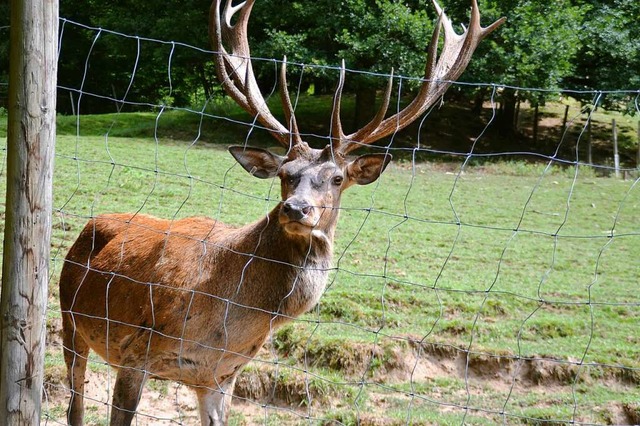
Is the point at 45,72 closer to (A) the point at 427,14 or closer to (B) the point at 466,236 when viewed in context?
(B) the point at 466,236

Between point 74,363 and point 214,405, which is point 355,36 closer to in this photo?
point 74,363

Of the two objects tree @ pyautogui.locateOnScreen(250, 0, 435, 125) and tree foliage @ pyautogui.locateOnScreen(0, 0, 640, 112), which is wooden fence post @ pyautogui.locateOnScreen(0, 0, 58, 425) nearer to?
tree foliage @ pyautogui.locateOnScreen(0, 0, 640, 112)

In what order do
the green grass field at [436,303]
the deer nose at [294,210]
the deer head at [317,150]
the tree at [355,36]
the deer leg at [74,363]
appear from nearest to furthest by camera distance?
the deer nose at [294,210] → the deer head at [317,150] → the deer leg at [74,363] → the green grass field at [436,303] → the tree at [355,36]

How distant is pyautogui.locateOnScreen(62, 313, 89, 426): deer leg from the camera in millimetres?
5648

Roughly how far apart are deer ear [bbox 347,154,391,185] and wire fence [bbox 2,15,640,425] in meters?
0.37

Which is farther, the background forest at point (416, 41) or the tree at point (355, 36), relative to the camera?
the background forest at point (416, 41)

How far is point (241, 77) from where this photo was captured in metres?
5.77

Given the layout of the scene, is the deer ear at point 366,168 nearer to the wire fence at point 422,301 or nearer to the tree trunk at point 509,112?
the wire fence at point 422,301

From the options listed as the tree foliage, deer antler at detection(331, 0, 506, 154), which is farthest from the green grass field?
the tree foliage

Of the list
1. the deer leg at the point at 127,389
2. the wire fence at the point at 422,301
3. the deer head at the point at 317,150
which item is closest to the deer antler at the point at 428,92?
the deer head at the point at 317,150

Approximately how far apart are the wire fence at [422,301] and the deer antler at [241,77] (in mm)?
326

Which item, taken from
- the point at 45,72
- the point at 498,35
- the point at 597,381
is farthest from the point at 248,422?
the point at 498,35

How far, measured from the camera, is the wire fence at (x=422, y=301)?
20.3 ft

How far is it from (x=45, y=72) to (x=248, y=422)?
368cm
